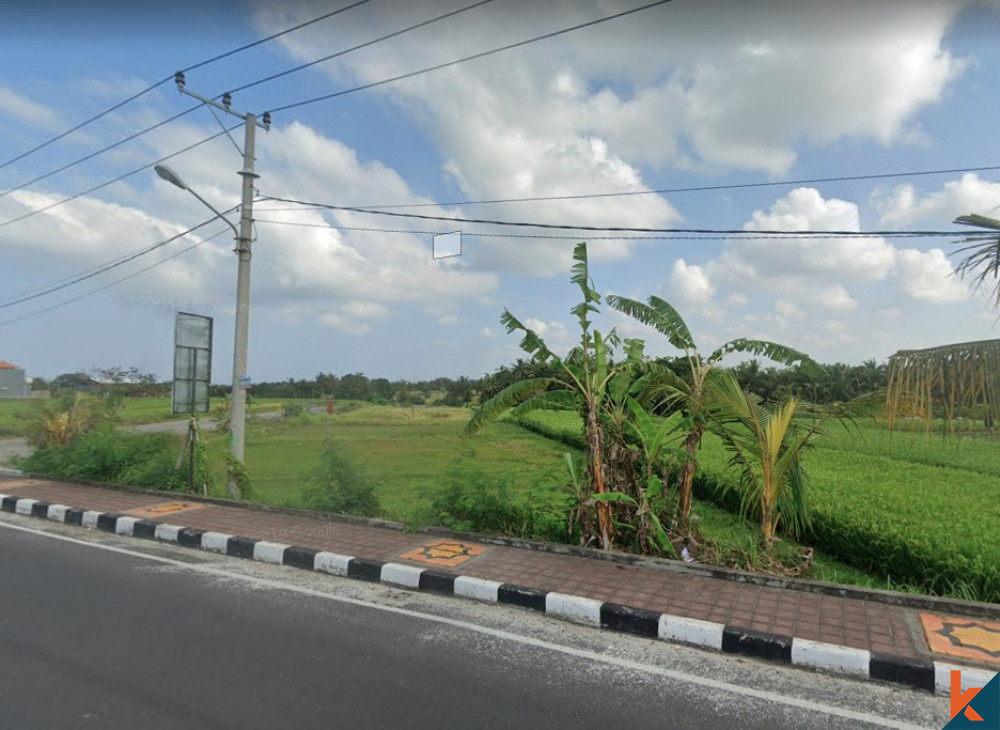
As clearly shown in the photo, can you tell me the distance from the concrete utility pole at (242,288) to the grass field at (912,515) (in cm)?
771

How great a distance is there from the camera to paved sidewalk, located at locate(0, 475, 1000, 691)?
3.71m

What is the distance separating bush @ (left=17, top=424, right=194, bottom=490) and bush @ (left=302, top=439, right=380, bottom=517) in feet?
9.77

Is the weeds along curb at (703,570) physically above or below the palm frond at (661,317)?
below

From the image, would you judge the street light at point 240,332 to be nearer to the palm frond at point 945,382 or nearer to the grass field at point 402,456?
the grass field at point 402,456

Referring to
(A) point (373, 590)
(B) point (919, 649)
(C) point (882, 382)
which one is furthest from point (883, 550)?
(A) point (373, 590)

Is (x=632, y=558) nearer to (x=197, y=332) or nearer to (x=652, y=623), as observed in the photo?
(x=652, y=623)

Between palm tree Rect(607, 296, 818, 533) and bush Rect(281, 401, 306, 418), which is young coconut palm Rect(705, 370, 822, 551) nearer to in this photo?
palm tree Rect(607, 296, 818, 533)

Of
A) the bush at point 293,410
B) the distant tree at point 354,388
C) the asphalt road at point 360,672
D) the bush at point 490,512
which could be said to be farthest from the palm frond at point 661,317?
the distant tree at point 354,388

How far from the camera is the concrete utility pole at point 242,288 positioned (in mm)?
9172

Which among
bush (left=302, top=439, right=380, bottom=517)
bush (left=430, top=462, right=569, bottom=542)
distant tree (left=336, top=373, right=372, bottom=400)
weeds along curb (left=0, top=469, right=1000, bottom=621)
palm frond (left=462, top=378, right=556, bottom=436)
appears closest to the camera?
weeds along curb (left=0, top=469, right=1000, bottom=621)

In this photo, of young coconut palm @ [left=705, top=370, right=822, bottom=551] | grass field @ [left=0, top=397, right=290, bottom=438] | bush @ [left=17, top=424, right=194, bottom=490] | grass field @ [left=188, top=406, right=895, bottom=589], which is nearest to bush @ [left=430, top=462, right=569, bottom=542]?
grass field @ [left=188, top=406, right=895, bottom=589]

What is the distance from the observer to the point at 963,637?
12.7ft

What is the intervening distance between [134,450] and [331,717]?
8797 mm

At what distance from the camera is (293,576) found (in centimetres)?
557
